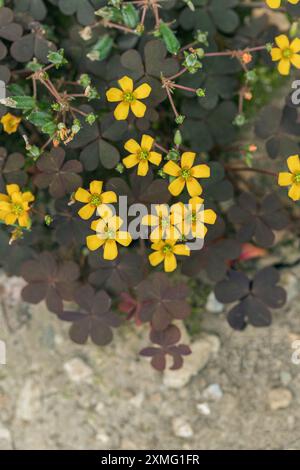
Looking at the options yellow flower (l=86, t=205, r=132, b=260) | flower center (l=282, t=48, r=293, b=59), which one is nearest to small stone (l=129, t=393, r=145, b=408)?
yellow flower (l=86, t=205, r=132, b=260)

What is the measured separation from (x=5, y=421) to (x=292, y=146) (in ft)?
6.75

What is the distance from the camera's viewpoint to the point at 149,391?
10.00ft

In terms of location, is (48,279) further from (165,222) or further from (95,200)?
(165,222)

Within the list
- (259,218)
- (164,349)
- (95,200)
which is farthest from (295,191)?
(164,349)

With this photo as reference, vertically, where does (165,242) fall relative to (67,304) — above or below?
above

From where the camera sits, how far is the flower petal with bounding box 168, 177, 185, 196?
2.48m

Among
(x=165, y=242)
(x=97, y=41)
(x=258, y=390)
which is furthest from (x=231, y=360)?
(x=97, y=41)

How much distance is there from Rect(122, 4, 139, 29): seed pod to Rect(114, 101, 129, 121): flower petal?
43cm

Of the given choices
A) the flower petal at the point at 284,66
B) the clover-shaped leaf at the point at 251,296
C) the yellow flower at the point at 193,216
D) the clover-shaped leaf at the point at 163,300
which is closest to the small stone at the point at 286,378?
the clover-shaped leaf at the point at 251,296

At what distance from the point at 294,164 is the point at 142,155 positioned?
26.2 inches

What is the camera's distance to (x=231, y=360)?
9.98 ft

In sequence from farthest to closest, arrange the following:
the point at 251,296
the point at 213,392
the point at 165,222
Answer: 1. the point at 213,392
2. the point at 251,296
3. the point at 165,222

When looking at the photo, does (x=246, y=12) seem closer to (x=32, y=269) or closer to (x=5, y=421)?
(x=32, y=269)

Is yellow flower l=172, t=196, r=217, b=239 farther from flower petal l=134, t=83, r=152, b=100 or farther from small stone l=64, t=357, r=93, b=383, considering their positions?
small stone l=64, t=357, r=93, b=383
